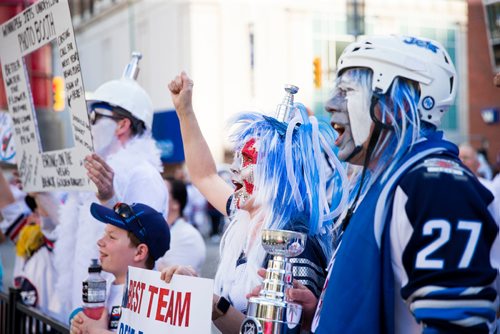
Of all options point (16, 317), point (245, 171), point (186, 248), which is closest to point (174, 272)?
point (245, 171)

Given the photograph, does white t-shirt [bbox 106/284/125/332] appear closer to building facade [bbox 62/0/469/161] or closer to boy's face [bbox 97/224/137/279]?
boy's face [bbox 97/224/137/279]

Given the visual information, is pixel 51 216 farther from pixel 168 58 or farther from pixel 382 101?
pixel 168 58

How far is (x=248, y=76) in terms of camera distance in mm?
29484

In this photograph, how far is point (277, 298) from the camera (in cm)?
225

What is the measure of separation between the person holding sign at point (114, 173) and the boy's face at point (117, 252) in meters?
0.54

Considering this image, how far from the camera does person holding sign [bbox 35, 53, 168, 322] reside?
4180mm

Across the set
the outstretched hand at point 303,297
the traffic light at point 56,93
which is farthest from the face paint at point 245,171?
the traffic light at point 56,93

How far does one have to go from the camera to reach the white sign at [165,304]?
8.72 ft

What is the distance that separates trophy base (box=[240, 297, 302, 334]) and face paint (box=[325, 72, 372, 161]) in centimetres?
48

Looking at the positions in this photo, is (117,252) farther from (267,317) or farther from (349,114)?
(349,114)

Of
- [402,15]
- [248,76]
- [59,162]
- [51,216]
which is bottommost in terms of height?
[51,216]

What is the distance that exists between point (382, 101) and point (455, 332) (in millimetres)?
662

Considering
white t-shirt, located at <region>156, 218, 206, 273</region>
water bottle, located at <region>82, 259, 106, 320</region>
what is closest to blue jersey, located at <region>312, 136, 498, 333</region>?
water bottle, located at <region>82, 259, 106, 320</region>

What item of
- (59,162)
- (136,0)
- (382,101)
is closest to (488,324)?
(382,101)
